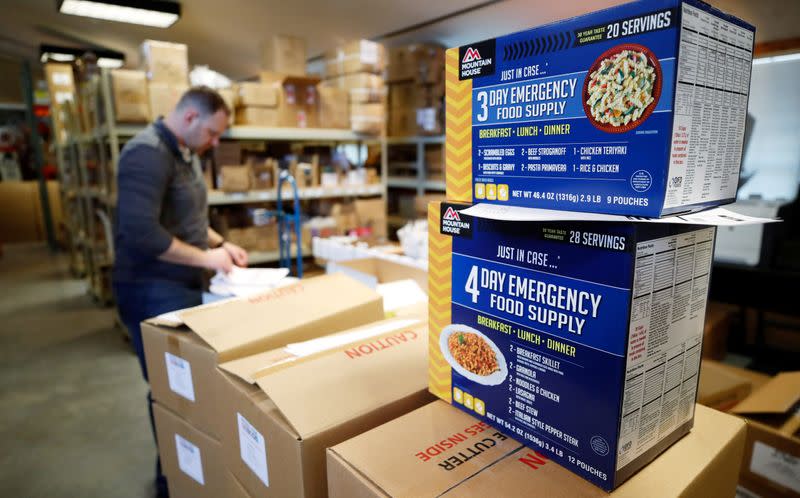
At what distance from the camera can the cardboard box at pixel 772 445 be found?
1523 millimetres

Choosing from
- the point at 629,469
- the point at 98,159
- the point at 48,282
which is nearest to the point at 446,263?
the point at 629,469

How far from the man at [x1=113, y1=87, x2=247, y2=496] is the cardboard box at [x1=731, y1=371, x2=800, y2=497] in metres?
2.04

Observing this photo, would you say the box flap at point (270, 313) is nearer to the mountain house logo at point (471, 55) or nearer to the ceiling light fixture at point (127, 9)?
the mountain house logo at point (471, 55)

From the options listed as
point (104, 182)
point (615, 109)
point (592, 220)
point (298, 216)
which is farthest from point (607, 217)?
point (104, 182)

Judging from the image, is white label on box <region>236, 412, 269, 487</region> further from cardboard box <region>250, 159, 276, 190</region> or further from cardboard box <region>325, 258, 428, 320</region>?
cardboard box <region>250, 159, 276, 190</region>

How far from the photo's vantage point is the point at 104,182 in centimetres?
385

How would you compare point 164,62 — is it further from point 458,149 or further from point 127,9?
point 458,149

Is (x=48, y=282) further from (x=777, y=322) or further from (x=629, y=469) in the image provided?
(x=777, y=322)

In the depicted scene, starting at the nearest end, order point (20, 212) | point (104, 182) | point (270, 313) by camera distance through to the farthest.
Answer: point (270, 313) → point (104, 182) → point (20, 212)

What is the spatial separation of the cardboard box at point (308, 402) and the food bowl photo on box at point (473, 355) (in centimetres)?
15

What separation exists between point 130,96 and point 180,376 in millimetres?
2549

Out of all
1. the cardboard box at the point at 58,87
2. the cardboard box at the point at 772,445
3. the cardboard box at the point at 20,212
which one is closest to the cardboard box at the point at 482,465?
the cardboard box at the point at 772,445

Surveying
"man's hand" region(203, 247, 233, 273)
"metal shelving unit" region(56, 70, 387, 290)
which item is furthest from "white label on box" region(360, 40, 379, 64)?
"man's hand" region(203, 247, 233, 273)

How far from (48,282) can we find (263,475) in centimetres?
623
